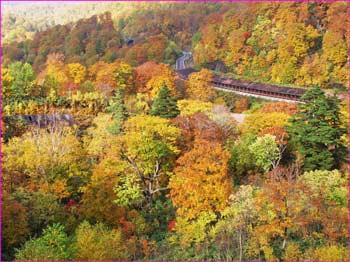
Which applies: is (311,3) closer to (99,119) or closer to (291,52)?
(291,52)

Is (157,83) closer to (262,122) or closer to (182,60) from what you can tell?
(262,122)

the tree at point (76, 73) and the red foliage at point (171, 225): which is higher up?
the tree at point (76, 73)

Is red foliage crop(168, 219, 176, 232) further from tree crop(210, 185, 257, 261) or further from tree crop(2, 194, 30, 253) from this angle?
tree crop(2, 194, 30, 253)

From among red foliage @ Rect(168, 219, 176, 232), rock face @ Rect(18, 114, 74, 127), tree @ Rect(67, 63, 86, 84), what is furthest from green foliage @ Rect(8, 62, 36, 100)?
red foliage @ Rect(168, 219, 176, 232)

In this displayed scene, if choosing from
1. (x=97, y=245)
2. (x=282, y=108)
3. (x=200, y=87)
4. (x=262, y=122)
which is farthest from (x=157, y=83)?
(x=97, y=245)

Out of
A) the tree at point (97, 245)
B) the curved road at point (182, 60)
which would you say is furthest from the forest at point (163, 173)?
the curved road at point (182, 60)

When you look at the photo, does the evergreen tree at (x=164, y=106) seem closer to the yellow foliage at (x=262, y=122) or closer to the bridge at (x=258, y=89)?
the yellow foliage at (x=262, y=122)
